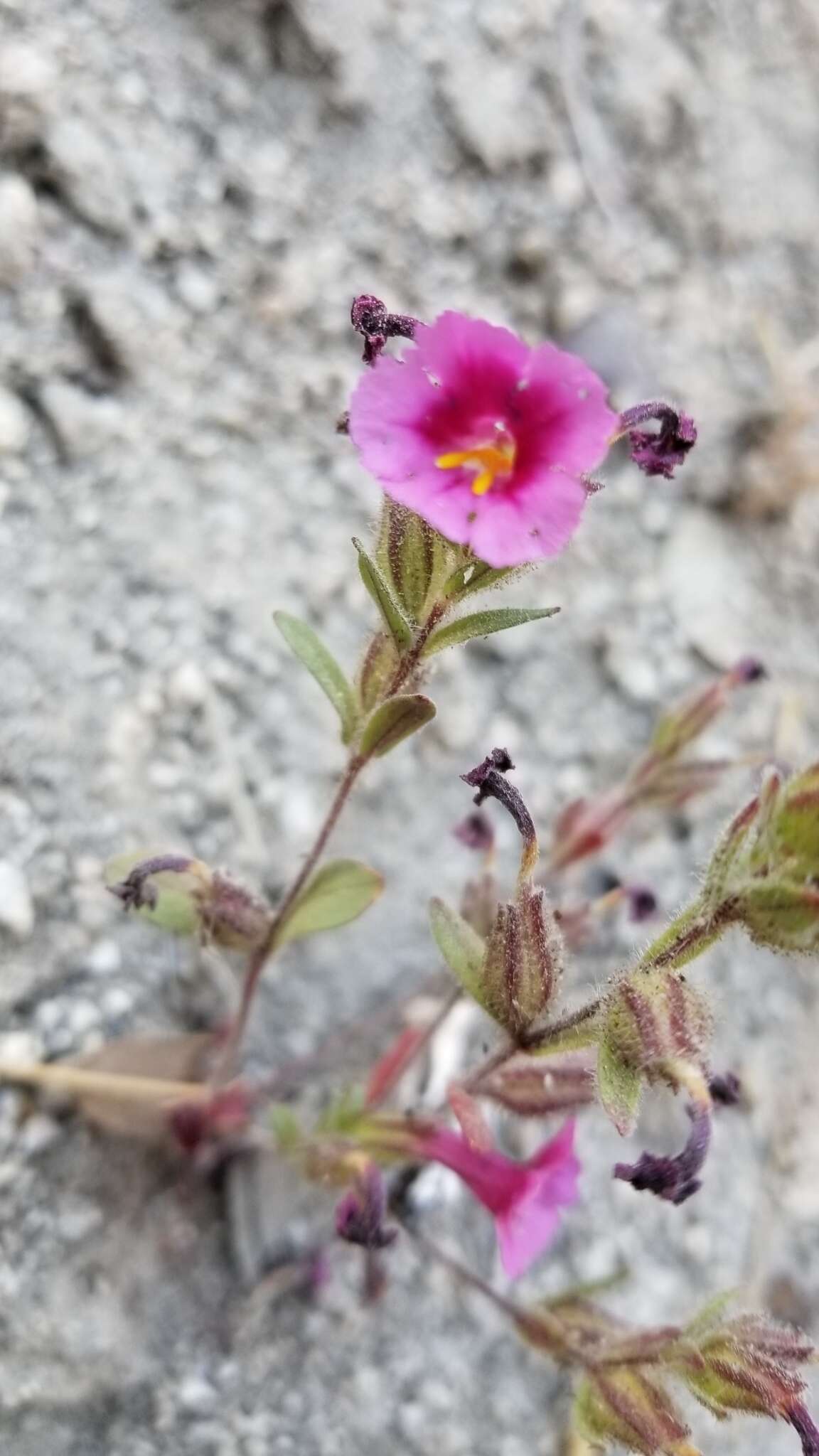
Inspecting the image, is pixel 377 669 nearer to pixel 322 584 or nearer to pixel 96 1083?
pixel 96 1083

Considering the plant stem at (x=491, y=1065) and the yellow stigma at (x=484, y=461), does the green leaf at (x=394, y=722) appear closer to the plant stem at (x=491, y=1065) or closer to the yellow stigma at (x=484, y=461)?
the yellow stigma at (x=484, y=461)

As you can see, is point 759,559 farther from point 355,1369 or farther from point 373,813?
point 355,1369

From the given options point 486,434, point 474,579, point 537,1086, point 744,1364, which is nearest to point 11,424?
point 486,434

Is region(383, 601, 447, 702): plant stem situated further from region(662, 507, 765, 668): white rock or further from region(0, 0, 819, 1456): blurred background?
region(662, 507, 765, 668): white rock

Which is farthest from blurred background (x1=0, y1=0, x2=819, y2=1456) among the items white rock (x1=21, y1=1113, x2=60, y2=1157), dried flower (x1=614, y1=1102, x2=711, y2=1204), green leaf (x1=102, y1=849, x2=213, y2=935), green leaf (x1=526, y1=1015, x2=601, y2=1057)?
dried flower (x1=614, y1=1102, x2=711, y2=1204)

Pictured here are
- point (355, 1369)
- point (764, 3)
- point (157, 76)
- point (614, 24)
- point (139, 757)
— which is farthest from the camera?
point (764, 3)

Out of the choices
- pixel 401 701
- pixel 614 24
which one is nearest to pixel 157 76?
pixel 614 24
